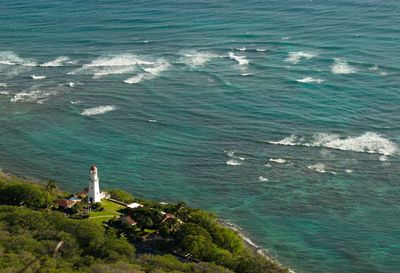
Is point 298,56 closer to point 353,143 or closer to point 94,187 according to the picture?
point 353,143

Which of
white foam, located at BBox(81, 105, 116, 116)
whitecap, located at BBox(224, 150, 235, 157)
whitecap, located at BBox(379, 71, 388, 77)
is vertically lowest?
whitecap, located at BBox(224, 150, 235, 157)

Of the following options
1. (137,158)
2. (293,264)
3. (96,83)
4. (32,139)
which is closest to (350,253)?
(293,264)

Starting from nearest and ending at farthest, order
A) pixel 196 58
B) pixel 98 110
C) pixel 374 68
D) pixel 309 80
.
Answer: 1. pixel 98 110
2. pixel 309 80
3. pixel 374 68
4. pixel 196 58

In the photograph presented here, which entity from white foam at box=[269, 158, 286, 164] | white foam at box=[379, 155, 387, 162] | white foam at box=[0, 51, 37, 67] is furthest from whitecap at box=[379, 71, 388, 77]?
white foam at box=[0, 51, 37, 67]

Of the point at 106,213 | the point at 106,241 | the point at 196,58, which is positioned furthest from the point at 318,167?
the point at 196,58

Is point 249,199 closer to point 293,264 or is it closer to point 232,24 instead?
point 293,264

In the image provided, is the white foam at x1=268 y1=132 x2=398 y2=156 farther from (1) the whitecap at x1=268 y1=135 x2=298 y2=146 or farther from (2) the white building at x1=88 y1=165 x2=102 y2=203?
(2) the white building at x1=88 y1=165 x2=102 y2=203
